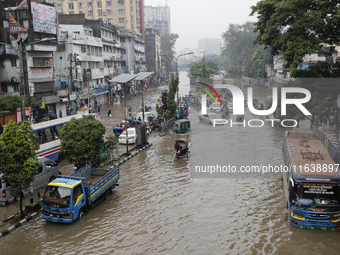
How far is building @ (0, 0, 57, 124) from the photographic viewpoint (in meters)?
31.3

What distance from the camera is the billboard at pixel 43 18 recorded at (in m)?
32.3

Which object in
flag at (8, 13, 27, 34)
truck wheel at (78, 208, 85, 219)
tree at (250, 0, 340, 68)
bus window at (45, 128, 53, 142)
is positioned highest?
flag at (8, 13, 27, 34)

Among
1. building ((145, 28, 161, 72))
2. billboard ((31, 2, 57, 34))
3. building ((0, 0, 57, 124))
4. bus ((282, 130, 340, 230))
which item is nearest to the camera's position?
bus ((282, 130, 340, 230))

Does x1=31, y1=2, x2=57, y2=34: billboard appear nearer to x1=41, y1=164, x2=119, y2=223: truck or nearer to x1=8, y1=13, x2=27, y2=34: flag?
x1=8, y1=13, x2=27, y2=34: flag

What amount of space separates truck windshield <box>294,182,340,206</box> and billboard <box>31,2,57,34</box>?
30.7m

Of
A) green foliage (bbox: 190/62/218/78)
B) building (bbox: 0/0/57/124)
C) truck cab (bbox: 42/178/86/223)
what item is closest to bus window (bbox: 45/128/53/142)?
truck cab (bbox: 42/178/86/223)

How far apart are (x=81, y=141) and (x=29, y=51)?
22.7 meters

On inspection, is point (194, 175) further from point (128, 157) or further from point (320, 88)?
point (320, 88)

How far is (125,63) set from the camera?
70688 mm

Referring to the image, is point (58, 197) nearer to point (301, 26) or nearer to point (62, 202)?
point (62, 202)

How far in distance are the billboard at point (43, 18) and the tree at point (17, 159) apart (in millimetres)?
24384

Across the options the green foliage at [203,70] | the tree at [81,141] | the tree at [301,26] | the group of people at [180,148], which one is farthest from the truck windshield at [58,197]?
the green foliage at [203,70]

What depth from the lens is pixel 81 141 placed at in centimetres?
1423

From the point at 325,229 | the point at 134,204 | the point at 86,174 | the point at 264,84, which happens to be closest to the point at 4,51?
Answer: the point at 86,174
